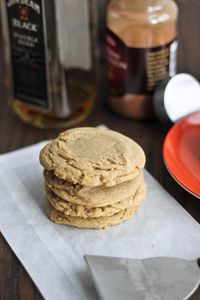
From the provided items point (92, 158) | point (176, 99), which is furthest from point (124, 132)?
point (92, 158)

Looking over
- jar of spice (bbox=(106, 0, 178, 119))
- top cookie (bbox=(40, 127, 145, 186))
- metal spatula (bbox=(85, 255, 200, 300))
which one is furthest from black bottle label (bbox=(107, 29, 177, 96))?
metal spatula (bbox=(85, 255, 200, 300))

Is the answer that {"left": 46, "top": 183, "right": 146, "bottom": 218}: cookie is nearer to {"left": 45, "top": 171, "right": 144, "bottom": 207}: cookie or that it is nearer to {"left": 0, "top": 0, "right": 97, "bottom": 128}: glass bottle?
{"left": 45, "top": 171, "right": 144, "bottom": 207}: cookie

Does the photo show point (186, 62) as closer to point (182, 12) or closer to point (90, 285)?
point (182, 12)

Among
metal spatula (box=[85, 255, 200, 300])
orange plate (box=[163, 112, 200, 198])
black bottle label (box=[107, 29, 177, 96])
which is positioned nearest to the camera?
metal spatula (box=[85, 255, 200, 300])

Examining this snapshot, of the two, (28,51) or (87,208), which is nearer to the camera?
(87,208)

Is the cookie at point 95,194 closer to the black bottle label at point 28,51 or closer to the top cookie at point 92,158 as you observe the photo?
the top cookie at point 92,158

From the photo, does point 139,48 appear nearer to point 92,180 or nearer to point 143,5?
point 143,5
